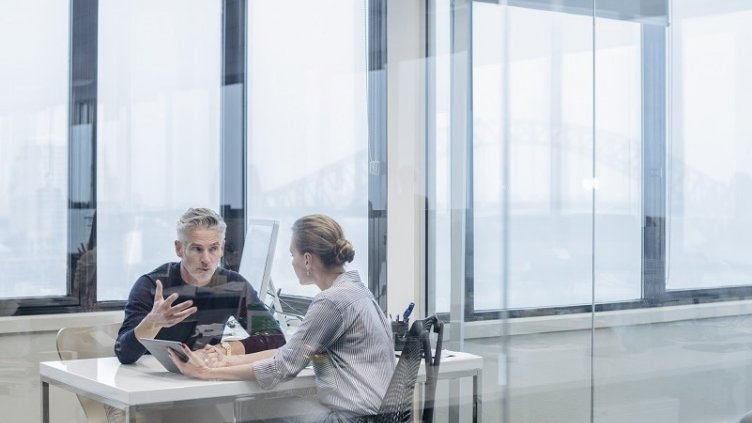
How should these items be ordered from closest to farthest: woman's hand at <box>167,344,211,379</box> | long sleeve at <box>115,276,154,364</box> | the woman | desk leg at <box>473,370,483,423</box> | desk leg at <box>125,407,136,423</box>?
desk leg at <box>125,407,136,423</box>, woman's hand at <box>167,344,211,379</box>, the woman, long sleeve at <box>115,276,154,364</box>, desk leg at <box>473,370,483,423</box>

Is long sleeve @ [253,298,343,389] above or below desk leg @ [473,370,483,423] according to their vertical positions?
above

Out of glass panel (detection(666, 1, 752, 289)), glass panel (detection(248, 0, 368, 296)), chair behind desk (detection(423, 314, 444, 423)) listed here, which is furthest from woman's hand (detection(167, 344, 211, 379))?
glass panel (detection(666, 1, 752, 289))

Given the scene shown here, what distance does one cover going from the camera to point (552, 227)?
388 centimetres

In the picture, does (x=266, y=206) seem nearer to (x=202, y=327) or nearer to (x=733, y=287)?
(x=202, y=327)

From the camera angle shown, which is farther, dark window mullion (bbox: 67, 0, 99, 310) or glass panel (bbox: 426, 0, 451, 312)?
glass panel (bbox: 426, 0, 451, 312)

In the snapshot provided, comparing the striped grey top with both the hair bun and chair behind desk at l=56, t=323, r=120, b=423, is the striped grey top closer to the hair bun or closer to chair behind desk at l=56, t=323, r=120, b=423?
the hair bun

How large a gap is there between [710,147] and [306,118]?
1.71 meters

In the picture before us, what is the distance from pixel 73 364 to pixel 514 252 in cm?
185

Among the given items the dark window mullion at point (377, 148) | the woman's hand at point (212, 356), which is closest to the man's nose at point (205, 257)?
the woman's hand at point (212, 356)

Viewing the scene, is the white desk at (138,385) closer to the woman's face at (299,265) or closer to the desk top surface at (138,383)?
the desk top surface at (138,383)

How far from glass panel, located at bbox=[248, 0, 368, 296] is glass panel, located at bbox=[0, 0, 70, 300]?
0.79 m

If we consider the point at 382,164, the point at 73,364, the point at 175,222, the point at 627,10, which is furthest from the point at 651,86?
the point at 73,364

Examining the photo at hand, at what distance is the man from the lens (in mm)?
3346

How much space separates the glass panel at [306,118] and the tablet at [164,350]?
27.1 inches
